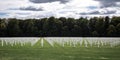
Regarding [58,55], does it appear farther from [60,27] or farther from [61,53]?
[60,27]

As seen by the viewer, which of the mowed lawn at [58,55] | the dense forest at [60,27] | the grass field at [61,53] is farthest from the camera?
the dense forest at [60,27]

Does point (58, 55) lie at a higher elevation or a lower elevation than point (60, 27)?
higher

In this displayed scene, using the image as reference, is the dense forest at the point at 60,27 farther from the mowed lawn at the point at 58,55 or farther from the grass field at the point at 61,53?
the mowed lawn at the point at 58,55

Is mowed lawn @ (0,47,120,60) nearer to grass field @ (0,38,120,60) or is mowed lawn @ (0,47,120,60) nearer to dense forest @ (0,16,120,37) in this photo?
grass field @ (0,38,120,60)

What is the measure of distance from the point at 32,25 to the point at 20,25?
2.70 m

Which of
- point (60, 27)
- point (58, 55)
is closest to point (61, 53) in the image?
point (58, 55)

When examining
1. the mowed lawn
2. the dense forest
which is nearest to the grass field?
the mowed lawn

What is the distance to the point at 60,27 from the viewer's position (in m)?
56.9

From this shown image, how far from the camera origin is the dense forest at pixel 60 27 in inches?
2032

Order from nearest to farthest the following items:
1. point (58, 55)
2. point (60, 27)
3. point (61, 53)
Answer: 1. point (58, 55)
2. point (61, 53)
3. point (60, 27)

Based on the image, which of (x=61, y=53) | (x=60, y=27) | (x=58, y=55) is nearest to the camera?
(x=58, y=55)

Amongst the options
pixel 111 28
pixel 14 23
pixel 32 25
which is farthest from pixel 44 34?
pixel 111 28

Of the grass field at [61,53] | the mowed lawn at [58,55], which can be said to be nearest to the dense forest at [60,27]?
the grass field at [61,53]

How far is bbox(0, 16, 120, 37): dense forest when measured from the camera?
5161 cm
